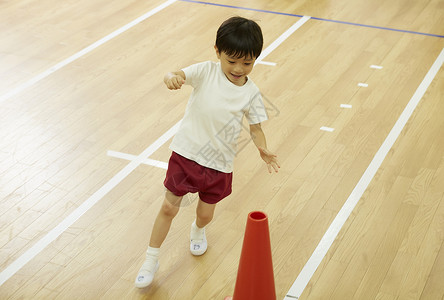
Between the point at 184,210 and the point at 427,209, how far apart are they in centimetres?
125

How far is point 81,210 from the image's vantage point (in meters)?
3.37

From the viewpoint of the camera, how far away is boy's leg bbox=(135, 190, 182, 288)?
9.10ft

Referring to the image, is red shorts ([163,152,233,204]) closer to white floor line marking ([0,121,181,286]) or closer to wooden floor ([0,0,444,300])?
wooden floor ([0,0,444,300])

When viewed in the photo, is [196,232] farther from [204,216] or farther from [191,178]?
[191,178]

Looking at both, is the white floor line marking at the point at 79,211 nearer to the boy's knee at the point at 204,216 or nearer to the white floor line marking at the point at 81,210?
the white floor line marking at the point at 81,210

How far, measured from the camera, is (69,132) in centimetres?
409

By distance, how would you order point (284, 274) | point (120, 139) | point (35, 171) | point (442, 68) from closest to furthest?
1. point (284, 274)
2. point (35, 171)
3. point (120, 139)
4. point (442, 68)

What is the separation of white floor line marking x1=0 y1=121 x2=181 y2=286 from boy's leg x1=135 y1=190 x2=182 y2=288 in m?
0.57

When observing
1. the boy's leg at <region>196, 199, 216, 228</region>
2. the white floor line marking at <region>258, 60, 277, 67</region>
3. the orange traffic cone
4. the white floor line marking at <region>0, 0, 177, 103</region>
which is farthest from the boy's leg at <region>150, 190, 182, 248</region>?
the white floor line marking at <region>258, 60, 277, 67</region>

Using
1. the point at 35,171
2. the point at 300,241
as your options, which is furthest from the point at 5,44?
the point at 300,241

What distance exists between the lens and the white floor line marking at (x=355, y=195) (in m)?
2.92

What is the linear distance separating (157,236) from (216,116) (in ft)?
2.05

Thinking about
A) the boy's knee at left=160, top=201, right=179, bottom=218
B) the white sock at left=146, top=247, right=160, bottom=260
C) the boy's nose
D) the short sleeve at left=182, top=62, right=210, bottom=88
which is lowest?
the white sock at left=146, top=247, right=160, bottom=260

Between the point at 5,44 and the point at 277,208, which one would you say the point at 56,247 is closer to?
the point at 277,208
